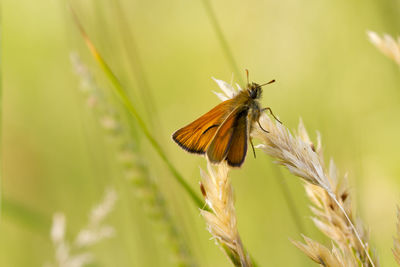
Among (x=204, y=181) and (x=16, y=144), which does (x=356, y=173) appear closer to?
(x=204, y=181)

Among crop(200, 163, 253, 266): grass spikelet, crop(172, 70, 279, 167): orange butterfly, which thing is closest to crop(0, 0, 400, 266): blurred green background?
crop(172, 70, 279, 167): orange butterfly

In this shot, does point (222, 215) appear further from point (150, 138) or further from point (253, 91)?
point (253, 91)

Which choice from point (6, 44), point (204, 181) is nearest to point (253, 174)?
point (204, 181)

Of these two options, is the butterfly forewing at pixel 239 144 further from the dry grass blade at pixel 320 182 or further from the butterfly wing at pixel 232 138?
the dry grass blade at pixel 320 182

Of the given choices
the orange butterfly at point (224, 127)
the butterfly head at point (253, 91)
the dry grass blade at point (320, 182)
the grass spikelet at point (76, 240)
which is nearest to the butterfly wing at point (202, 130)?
the orange butterfly at point (224, 127)

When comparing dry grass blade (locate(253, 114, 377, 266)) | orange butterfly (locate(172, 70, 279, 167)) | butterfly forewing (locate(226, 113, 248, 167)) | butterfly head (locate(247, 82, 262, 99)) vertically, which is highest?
butterfly head (locate(247, 82, 262, 99))

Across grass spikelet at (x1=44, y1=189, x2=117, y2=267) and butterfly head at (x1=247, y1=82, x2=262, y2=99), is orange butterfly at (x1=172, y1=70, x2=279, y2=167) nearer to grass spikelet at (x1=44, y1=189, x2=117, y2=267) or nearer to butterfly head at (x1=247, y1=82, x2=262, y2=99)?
butterfly head at (x1=247, y1=82, x2=262, y2=99)
